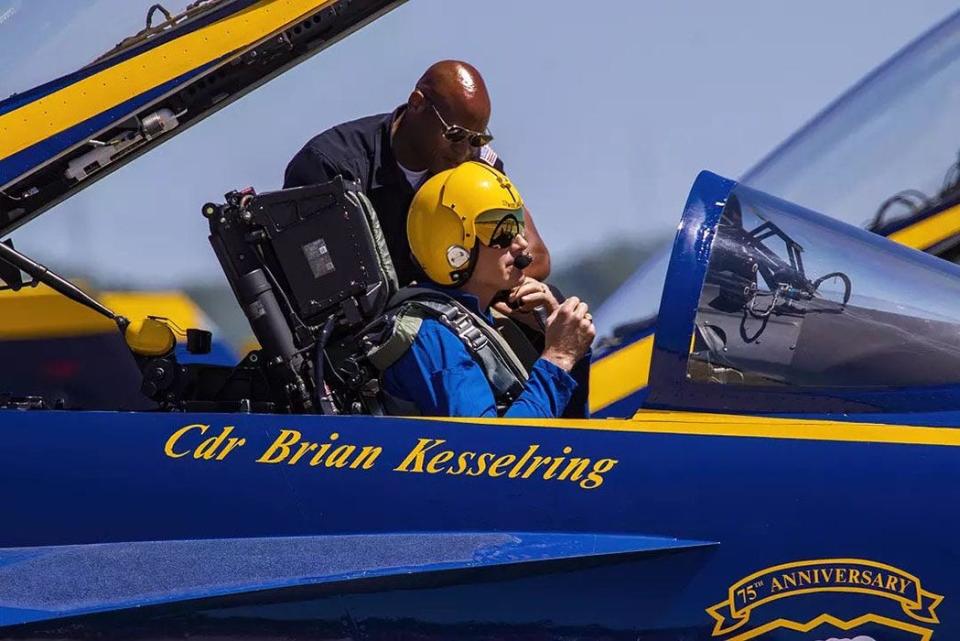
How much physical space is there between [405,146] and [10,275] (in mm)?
1175

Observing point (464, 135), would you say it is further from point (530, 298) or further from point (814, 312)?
point (814, 312)

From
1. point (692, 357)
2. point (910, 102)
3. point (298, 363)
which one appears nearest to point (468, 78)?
point (298, 363)

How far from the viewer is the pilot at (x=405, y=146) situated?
376cm

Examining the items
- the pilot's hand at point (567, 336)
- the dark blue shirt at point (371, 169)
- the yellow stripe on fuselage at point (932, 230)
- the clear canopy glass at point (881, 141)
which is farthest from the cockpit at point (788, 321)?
the clear canopy glass at point (881, 141)

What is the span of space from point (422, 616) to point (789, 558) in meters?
0.69

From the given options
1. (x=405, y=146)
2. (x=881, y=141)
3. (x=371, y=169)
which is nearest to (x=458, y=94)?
(x=405, y=146)

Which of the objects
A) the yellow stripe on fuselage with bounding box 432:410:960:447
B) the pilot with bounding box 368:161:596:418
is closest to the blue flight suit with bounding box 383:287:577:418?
the pilot with bounding box 368:161:596:418

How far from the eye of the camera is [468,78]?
12.5ft

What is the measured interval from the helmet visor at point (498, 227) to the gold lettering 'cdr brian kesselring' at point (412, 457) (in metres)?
0.62

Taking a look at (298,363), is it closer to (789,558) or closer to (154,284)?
(789,558)

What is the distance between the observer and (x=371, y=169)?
396 cm

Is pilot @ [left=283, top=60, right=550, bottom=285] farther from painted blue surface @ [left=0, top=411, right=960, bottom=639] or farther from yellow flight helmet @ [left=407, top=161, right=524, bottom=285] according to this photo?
painted blue surface @ [left=0, top=411, right=960, bottom=639]

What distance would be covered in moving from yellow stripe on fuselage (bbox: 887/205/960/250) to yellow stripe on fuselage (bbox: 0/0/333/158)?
2.88m

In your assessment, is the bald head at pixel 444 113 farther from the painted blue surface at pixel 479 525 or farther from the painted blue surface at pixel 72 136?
the painted blue surface at pixel 479 525
